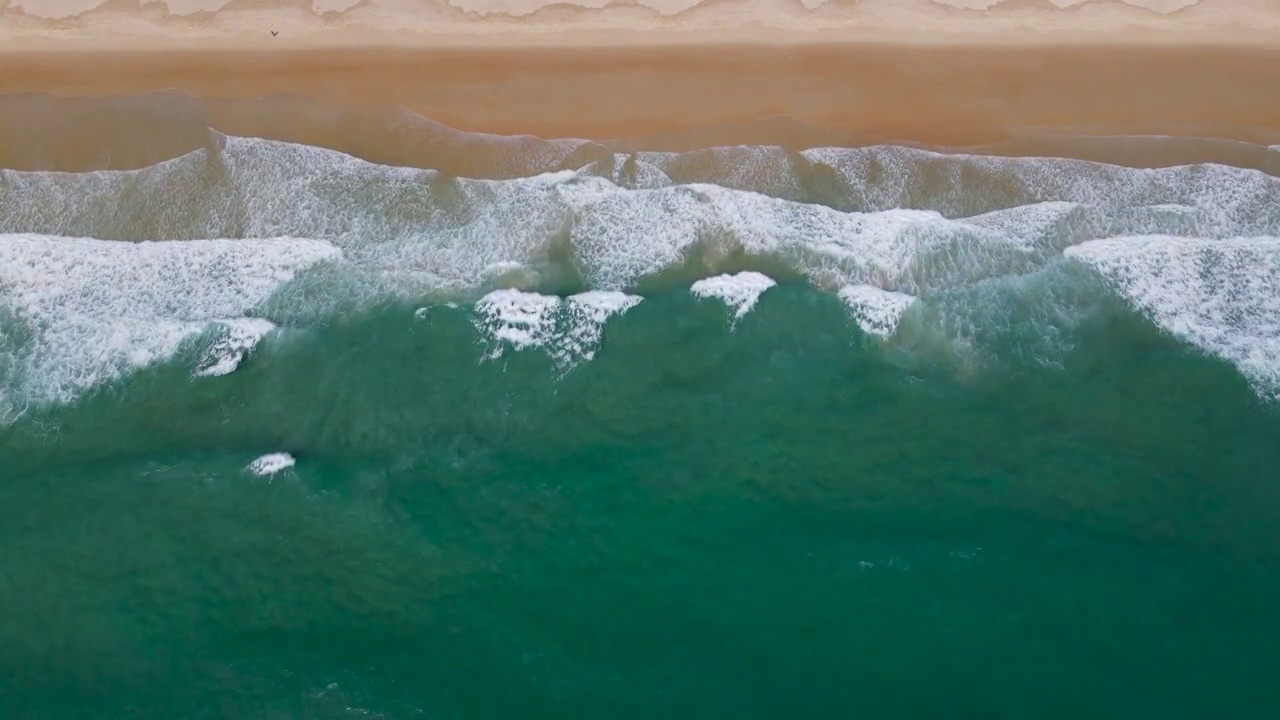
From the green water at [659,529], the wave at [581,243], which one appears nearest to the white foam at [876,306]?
the wave at [581,243]

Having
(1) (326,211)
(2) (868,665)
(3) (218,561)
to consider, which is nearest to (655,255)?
(1) (326,211)

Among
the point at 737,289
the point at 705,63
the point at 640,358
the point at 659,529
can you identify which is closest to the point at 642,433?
the point at 640,358

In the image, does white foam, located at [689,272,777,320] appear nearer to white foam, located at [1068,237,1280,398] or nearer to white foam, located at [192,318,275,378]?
white foam, located at [1068,237,1280,398]

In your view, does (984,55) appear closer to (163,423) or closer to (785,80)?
(785,80)

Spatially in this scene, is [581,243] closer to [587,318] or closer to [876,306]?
[587,318]

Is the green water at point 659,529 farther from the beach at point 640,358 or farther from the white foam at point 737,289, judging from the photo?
the white foam at point 737,289

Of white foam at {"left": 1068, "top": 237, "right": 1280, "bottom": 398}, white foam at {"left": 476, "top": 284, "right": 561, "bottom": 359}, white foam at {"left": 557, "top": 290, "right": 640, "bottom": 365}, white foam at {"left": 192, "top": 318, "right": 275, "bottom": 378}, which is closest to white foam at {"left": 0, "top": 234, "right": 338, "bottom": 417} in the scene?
white foam at {"left": 192, "top": 318, "right": 275, "bottom": 378}
